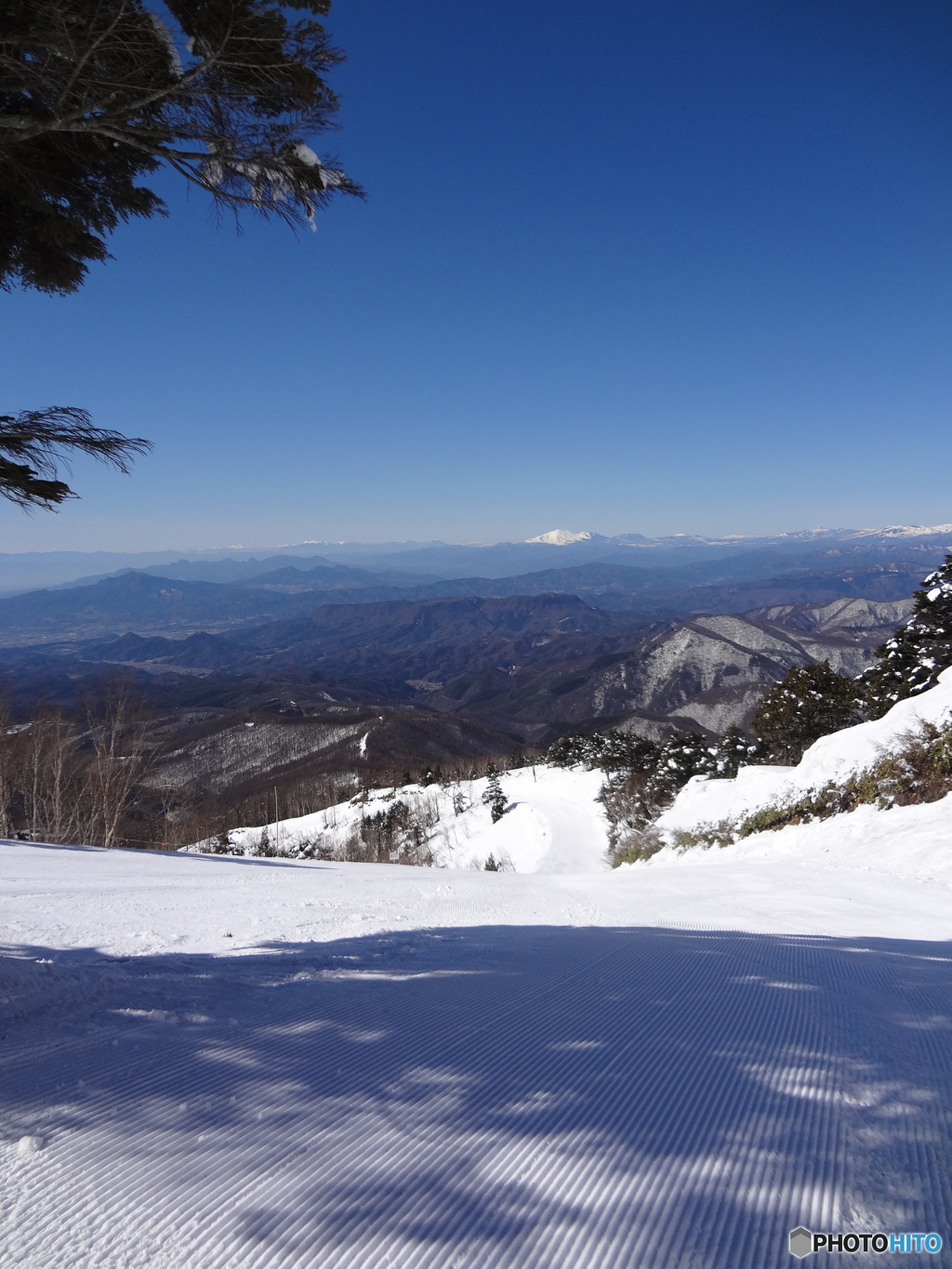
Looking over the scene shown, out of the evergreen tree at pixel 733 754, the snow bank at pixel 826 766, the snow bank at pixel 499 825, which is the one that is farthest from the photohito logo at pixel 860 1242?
the snow bank at pixel 499 825

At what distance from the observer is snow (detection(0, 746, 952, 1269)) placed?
1276 millimetres

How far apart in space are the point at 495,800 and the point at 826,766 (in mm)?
27745

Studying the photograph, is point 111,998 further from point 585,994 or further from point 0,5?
point 0,5

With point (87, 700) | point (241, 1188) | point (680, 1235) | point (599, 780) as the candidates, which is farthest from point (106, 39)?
point (599, 780)

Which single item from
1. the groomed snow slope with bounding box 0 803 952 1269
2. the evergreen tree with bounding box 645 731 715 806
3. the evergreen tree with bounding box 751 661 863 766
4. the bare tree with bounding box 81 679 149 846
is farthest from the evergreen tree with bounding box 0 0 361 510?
the evergreen tree with bounding box 645 731 715 806

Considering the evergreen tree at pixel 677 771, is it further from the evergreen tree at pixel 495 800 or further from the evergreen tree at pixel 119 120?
the evergreen tree at pixel 119 120

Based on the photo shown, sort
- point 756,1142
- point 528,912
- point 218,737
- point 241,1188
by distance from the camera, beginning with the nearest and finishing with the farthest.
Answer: point 241,1188, point 756,1142, point 528,912, point 218,737

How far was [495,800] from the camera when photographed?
38.6 meters

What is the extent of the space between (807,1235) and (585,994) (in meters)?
1.70

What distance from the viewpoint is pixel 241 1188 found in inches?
54.5

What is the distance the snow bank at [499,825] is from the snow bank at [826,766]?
1017 cm

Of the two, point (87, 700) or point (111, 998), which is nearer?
point (111, 998)

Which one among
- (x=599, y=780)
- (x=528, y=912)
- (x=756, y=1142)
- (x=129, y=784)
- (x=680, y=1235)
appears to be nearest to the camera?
(x=680, y=1235)

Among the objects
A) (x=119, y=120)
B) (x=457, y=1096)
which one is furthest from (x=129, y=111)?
(x=457, y=1096)
